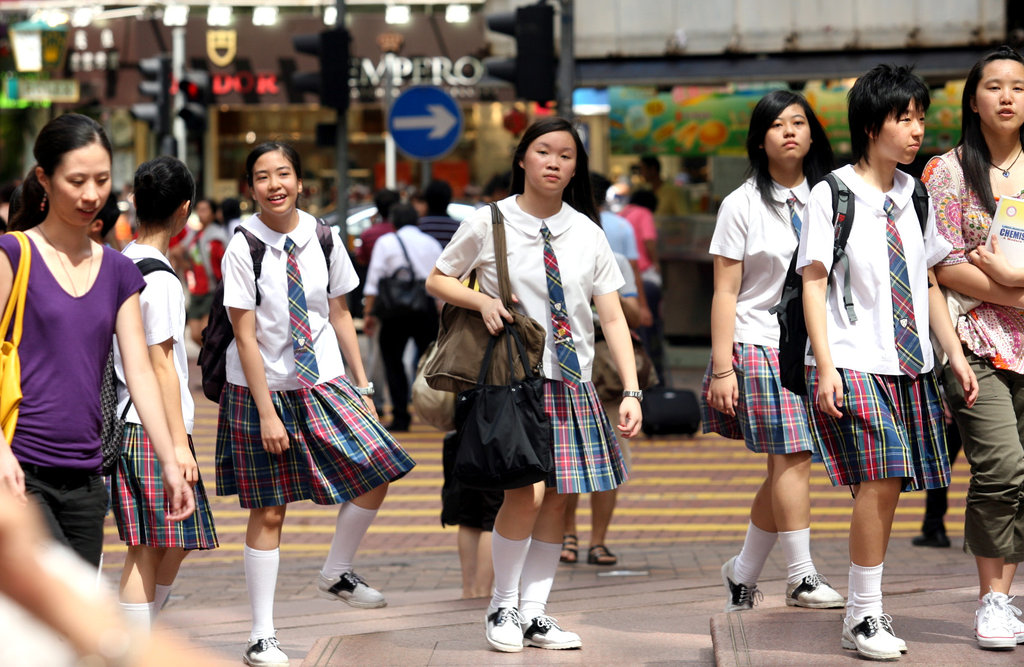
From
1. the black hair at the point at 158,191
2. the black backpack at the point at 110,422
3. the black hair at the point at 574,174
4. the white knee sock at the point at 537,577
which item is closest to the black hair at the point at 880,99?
the black hair at the point at 574,174

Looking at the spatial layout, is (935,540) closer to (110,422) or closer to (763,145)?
(763,145)

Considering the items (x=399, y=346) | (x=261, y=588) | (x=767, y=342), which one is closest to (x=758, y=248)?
(x=767, y=342)

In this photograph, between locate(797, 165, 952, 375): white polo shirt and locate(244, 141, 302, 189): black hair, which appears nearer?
locate(797, 165, 952, 375): white polo shirt

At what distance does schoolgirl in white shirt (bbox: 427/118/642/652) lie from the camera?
4969 mm

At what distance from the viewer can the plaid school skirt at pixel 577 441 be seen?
16.3 feet

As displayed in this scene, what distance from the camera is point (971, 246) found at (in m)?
4.85

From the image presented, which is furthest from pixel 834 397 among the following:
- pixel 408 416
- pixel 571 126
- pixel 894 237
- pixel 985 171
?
pixel 408 416

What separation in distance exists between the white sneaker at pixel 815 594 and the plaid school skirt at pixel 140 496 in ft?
7.28

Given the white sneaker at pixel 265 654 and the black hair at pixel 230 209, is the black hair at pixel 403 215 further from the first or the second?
the white sneaker at pixel 265 654

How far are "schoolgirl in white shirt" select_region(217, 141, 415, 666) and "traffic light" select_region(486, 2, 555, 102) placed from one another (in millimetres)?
7074

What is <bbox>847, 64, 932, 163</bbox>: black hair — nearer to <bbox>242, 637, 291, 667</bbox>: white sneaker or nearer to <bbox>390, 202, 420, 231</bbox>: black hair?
<bbox>242, 637, 291, 667</bbox>: white sneaker

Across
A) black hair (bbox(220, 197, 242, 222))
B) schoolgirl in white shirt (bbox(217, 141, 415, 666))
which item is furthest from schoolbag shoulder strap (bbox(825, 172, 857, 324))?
black hair (bbox(220, 197, 242, 222))

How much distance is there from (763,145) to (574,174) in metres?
0.75

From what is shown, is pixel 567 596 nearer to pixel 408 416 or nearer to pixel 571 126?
pixel 571 126
